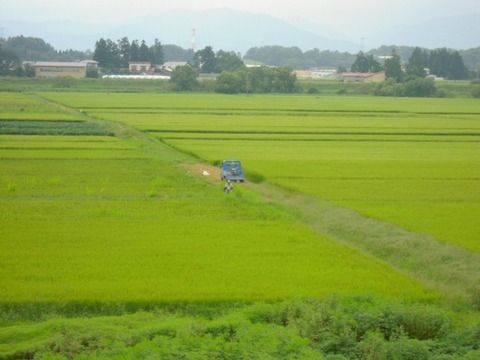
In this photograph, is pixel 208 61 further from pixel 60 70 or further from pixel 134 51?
pixel 60 70

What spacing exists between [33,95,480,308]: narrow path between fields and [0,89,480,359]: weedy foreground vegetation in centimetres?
7

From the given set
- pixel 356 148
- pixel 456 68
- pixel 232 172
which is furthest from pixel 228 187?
pixel 456 68

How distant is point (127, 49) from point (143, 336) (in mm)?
86288

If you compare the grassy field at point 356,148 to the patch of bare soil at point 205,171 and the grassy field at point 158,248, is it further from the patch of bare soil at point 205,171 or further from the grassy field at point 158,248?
the grassy field at point 158,248

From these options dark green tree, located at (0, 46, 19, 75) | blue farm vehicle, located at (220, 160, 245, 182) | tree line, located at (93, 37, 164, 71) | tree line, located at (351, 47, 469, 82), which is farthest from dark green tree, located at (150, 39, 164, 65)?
blue farm vehicle, located at (220, 160, 245, 182)

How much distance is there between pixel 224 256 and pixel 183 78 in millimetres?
57797

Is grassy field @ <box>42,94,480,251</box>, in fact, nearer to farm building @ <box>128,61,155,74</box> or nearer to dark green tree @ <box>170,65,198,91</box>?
dark green tree @ <box>170,65,198,91</box>

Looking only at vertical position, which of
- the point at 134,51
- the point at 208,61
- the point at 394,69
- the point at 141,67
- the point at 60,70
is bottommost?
the point at 60,70

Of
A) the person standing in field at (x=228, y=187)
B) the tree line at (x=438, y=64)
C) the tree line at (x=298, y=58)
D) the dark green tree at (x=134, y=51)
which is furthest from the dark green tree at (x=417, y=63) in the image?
the person standing in field at (x=228, y=187)

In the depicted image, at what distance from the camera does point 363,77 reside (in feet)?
279

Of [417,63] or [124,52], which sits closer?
[417,63]

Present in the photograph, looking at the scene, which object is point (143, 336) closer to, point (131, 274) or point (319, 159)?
point (131, 274)

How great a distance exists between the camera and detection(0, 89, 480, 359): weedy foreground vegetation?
28.6ft

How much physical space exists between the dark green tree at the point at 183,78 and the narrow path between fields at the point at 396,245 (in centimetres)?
5025
